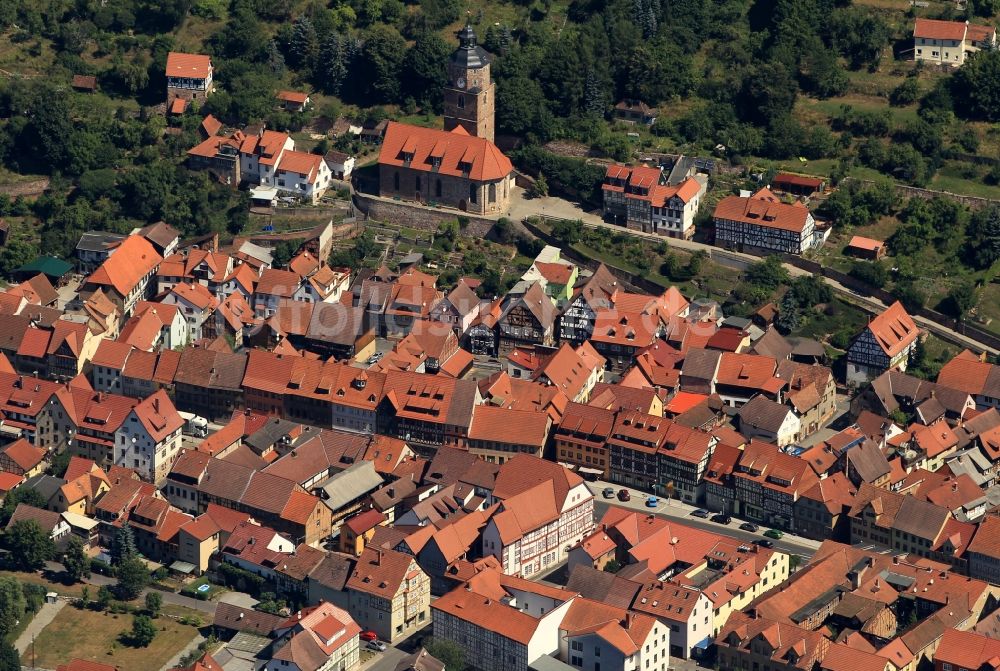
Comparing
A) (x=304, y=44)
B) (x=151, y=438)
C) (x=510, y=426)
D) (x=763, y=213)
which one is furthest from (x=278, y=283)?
(x=763, y=213)

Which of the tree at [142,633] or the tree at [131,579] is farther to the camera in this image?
the tree at [131,579]

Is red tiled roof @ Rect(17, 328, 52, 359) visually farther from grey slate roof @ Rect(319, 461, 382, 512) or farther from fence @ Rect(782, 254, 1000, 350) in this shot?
fence @ Rect(782, 254, 1000, 350)

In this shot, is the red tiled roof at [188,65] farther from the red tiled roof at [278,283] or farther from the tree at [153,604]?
the tree at [153,604]

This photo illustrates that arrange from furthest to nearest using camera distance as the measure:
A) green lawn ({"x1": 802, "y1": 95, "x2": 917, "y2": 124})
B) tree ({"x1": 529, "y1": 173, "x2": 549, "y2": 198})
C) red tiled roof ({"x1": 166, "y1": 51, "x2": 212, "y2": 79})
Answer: red tiled roof ({"x1": 166, "y1": 51, "x2": 212, "y2": 79}) < green lawn ({"x1": 802, "y1": 95, "x2": 917, "y2": 124}) < tree ({"x1": 529, "y1": 173, "x2": 549, "y2": 198})

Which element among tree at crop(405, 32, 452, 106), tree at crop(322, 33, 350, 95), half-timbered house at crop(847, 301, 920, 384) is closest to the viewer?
half-timbered house at crop(847, 301, 920, 384)

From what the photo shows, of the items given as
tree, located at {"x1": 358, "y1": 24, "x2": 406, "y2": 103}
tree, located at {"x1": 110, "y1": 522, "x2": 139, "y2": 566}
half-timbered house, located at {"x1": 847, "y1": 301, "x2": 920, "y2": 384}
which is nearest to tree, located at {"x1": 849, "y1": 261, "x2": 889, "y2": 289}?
half-timbered house, located at {"x1": 847, "y1": 301, "x2": 920, "y2": 384}

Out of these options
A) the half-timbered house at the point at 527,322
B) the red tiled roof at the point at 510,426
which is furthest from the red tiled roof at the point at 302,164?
the red tiled roof at the point at 510,426

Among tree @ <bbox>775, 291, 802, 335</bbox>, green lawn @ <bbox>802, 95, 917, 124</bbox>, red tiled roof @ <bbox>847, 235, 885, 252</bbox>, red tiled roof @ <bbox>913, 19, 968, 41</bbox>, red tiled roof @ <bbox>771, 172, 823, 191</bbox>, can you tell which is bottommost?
tree @ <bbox>775, 291, 802, 335</bbox>
